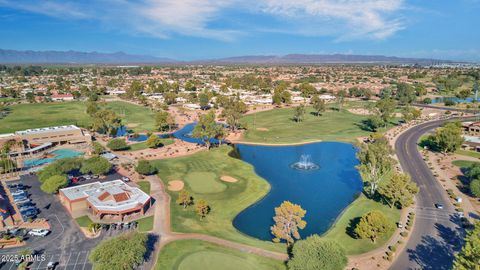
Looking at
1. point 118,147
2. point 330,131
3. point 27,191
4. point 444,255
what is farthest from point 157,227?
point 330,131

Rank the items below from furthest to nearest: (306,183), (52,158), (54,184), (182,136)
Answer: (182,136), (52,158), (306,183), (54,184)

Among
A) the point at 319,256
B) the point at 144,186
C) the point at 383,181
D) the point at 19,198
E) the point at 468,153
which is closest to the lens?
the point at 319,256

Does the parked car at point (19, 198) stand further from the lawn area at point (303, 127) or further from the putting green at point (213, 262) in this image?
the lawn area at point (303, 127)

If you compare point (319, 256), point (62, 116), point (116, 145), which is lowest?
point (62, 116)

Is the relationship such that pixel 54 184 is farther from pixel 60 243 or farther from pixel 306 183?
pixel 306 183

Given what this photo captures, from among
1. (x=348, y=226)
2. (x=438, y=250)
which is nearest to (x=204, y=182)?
(x=348, y=226)
